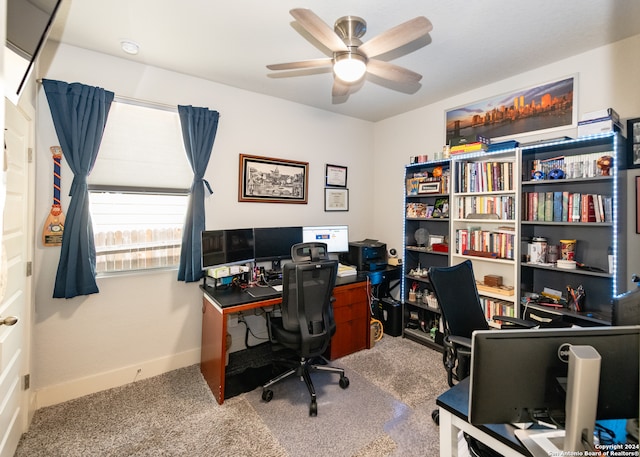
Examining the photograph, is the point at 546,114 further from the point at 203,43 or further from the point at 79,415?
the point at 79,415

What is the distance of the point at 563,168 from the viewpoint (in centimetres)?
242

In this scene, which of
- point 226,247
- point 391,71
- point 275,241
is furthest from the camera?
point 275,241

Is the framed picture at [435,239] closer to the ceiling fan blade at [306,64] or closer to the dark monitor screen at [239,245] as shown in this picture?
the dark monitor screen at [239,245]

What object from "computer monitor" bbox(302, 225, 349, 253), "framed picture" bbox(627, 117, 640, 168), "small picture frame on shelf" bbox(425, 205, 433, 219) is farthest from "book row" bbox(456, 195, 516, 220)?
"computer monitor" bbox(302, 225, 349, 253)

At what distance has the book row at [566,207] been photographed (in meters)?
2.21

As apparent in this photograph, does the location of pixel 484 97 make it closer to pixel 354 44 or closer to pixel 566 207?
pixel 566 207

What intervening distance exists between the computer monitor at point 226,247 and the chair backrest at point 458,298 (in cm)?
172

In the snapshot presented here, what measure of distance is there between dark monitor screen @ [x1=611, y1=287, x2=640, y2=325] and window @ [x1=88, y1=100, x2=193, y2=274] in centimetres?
297

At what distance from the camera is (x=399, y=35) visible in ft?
5.33

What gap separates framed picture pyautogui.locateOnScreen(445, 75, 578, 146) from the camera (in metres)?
2.54

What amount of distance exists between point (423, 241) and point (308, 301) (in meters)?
1.89

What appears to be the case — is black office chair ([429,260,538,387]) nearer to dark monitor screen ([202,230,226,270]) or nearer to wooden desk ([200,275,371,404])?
wooden desk ([200,275,371,404])

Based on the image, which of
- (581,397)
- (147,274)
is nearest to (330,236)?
(147,274)

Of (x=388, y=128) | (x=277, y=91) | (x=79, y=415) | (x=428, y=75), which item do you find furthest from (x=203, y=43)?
(x=79, y=415)
